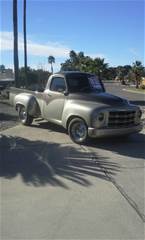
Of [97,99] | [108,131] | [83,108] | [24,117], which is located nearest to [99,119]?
[108,131]

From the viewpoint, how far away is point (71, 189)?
21.0 feet

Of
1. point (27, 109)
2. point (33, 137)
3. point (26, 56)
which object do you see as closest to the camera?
point (33, 137)

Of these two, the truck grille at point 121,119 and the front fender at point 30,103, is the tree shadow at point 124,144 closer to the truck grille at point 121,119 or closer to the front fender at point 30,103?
the truck grille at point 121,119

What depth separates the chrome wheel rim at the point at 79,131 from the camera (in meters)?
9.97

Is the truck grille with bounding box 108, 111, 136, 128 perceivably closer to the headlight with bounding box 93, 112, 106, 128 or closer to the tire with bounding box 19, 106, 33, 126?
the headlight with bounding box 93, 112, 106, 128

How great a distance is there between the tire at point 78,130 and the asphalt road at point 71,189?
0.26m

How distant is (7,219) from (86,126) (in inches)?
196

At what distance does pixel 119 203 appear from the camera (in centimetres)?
579

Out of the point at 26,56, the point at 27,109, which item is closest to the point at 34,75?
the point at 26,56

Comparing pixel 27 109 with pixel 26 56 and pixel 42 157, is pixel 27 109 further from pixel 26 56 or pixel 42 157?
pixel 26 56

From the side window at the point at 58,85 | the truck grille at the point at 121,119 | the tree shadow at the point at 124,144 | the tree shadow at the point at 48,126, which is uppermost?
the side window at the point at 58,85

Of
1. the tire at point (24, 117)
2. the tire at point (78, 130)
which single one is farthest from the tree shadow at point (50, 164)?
the tire at point (24, 117)

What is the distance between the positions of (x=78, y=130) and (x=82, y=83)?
66.3 inches

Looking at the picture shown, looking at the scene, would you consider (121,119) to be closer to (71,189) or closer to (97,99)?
(97,99)
